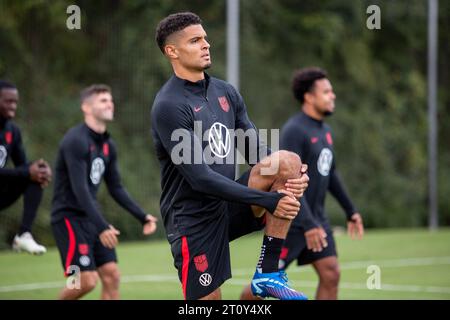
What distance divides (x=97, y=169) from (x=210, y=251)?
10.2ft

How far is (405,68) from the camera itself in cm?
2484

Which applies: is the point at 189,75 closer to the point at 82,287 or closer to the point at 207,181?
the point at 207,181

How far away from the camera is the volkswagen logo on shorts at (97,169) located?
9062 millimetres

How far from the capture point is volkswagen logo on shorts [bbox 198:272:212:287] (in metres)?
6.26

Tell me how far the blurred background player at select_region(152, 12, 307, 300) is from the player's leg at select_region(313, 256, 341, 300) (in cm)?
254

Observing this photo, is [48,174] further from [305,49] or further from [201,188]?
[305,49]

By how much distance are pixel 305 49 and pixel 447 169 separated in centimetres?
610

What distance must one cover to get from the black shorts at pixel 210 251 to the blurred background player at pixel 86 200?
224 centimetres

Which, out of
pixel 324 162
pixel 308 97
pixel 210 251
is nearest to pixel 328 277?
pixel 324 162

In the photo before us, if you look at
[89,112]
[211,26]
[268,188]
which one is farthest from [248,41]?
[268,188]

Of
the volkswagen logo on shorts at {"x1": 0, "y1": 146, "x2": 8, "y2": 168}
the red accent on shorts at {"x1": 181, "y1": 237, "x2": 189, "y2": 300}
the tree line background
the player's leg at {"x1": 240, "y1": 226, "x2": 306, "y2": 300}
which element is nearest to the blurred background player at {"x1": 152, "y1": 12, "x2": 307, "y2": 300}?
the red accent on shorts at {"x1": 181, "y1": 237, "x2": 189, "y2": 300}

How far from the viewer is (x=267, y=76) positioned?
20.5m

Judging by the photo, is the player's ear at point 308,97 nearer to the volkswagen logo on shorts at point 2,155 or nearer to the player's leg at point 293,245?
the player's leg at point 293,245

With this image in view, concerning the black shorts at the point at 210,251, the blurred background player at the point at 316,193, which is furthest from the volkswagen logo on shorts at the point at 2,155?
the black shorts at the point at 210,251
